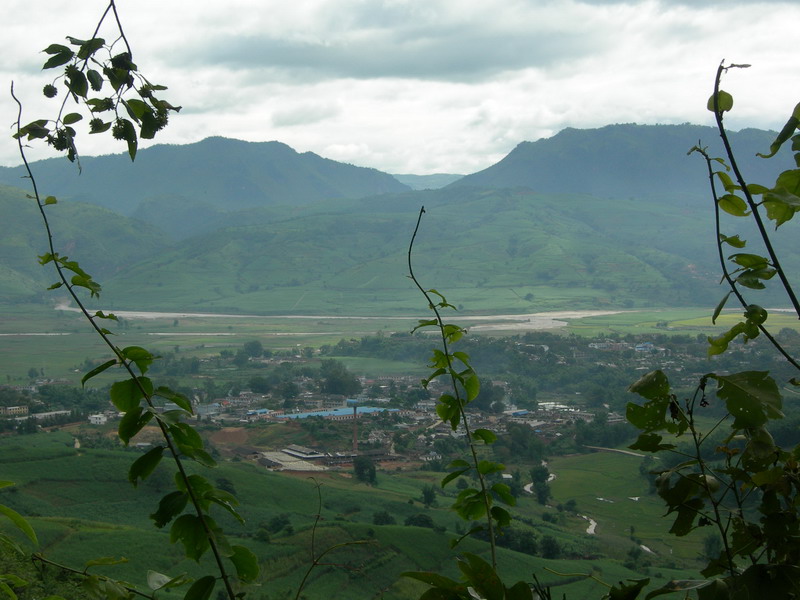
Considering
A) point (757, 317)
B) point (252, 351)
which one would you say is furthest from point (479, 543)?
point (252, 351)

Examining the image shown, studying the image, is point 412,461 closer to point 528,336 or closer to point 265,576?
point 265,576

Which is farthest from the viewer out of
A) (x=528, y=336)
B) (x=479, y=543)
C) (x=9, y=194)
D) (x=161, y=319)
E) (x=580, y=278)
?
(x=9, y=194)

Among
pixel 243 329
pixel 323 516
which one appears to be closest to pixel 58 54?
pixel 323 516

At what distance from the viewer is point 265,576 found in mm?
13344

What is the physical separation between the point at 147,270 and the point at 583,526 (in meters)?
68.7

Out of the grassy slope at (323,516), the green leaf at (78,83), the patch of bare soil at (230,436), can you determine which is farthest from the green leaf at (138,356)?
the patch of bare soil at (230,436)

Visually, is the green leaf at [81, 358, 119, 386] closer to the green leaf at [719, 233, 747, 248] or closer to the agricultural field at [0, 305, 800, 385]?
the green leaf at [719, 233, 747, 248]

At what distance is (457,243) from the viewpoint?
80.1 metres

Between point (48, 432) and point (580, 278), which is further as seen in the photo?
point (580, 278)

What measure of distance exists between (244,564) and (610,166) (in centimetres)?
13940

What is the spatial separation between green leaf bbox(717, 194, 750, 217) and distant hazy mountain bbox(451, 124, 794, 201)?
125667mm

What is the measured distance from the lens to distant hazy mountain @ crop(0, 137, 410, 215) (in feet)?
507

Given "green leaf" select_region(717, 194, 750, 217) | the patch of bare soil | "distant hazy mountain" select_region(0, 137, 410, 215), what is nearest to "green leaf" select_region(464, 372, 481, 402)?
"green leaf" select_region(717, 194, 750, 217)

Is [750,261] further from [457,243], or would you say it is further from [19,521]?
[457,243]
